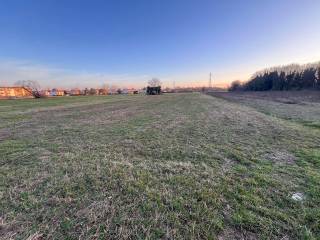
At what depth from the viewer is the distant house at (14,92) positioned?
50750mm

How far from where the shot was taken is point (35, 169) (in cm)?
400

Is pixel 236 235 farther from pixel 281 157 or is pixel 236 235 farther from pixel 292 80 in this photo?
pixel 292 80

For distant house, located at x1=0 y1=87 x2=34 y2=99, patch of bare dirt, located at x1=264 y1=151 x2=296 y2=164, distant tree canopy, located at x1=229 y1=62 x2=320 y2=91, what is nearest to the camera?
patch of bare dirt, located at x1=264 y1=151 x2=296 y2=164

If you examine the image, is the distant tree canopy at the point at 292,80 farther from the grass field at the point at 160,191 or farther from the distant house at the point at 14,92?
the distant house at the point at 14,92

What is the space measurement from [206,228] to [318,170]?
3.35m

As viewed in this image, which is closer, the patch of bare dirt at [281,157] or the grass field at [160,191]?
the grass field at [160,191]

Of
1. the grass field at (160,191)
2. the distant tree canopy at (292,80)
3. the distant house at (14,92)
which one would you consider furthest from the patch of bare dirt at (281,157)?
the distant tree canopy at (292,80)

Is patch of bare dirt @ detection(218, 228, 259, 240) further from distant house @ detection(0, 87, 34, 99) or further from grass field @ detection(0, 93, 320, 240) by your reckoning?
distant house @ detection(0, 87, 34, 99)

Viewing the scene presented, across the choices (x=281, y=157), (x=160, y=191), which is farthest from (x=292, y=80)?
(x=160, y=191)

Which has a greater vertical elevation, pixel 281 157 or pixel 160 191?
pixel 160 191

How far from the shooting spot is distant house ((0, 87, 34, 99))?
50750 mm

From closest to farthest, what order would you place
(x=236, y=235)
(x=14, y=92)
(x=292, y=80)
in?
1. (x=236, y=235)
2. (x=14, y=92)
3. (x=292, y=80)

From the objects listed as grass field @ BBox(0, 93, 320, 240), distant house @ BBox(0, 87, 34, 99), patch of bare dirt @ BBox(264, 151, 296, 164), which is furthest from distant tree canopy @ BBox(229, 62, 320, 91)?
distant house @ BBox(0, 87, 34, 99)

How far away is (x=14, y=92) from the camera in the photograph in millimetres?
54312
